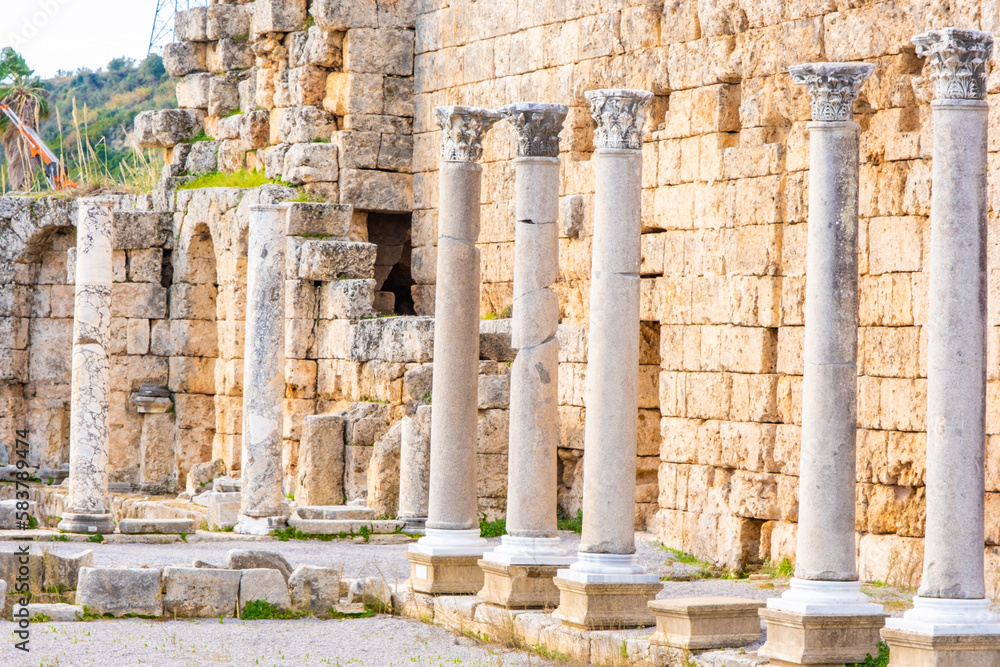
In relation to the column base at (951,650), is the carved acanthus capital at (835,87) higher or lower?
higher

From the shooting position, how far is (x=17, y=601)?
1243 centimetres

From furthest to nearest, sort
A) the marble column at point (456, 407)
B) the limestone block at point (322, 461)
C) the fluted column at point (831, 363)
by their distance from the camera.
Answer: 1. the limestone block at point (322, 461)
2. the marble column at point (456, 407)
3. the fluted column at point (831, 363)

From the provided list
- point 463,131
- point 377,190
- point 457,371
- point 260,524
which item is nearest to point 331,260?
point 377,190

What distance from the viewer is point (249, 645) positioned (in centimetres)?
1132

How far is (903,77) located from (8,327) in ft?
49.5

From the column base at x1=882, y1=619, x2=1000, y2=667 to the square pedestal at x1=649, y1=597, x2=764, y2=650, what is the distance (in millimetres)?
1561

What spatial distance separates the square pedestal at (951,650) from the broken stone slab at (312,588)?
5.20 m

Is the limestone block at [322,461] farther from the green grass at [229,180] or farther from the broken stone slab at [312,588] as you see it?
the broken stone slab at [312,588]

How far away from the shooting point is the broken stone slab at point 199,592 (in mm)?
12453

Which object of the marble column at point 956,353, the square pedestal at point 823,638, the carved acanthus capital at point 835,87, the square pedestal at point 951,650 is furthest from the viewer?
the carved acanthus capital at point 835,87

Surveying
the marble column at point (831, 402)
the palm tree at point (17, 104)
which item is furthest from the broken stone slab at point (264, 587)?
the palm tree at point (17, 104)

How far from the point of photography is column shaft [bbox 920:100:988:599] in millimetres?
8906

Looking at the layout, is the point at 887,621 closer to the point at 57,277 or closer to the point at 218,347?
the point at 218,347

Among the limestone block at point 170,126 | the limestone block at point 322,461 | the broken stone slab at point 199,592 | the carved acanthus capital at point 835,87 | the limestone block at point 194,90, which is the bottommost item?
the broken stone slab at point 199,592
